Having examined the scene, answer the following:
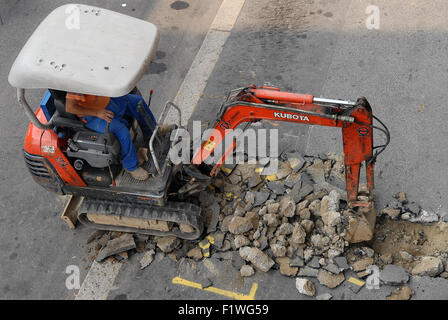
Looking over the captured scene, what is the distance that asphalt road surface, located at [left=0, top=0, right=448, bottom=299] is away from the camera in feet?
22.7

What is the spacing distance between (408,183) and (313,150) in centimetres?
149

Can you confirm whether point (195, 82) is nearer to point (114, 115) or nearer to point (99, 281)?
point (114, 115)

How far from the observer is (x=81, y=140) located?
20.6ft

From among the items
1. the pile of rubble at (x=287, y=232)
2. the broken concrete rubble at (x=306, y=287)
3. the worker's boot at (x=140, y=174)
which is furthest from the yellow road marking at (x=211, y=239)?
the broken concrete rubble at (x=306, y=287)

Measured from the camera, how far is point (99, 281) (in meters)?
6.95

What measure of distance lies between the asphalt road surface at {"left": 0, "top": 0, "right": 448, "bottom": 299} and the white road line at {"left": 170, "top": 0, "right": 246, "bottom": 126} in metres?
0.12

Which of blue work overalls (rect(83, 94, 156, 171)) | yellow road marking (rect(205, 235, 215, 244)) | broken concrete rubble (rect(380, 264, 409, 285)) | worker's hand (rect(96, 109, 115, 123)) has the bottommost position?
yellow road marking (rect(205, 235, 215, 244))

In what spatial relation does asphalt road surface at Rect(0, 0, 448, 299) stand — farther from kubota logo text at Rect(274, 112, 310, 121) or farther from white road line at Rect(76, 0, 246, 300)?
kubota logo text at Rect(274, 112, 310, 121)

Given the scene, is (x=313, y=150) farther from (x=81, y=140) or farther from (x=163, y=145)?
(x=81, y=140)

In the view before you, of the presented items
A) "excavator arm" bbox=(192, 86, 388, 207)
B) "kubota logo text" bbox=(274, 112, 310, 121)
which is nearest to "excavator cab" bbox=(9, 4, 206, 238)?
"excavator arm" bbox=(192, 86, 388, 207)
